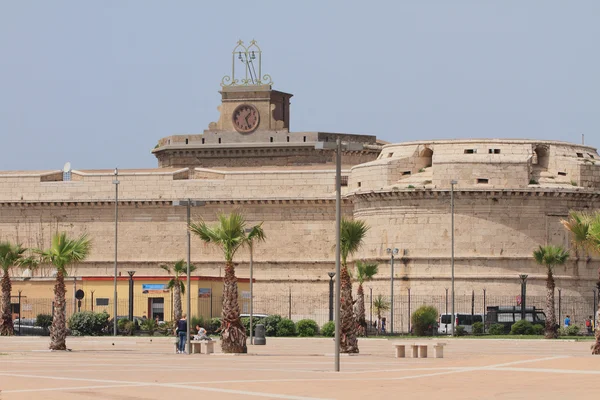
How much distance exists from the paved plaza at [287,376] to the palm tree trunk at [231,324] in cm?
52

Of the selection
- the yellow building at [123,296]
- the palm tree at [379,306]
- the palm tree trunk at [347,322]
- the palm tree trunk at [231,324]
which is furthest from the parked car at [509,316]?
the palm tree trunk at [231,324]

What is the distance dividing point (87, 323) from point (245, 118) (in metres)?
30.2

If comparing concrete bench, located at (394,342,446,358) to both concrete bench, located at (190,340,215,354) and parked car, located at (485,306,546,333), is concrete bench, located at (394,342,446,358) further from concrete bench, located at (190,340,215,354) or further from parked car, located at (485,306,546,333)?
parked car, located at (485,306,546,333)

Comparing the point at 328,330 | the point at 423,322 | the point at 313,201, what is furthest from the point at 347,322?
the point at 313,201

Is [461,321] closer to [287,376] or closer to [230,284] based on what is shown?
[230,284]

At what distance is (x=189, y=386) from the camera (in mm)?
30859

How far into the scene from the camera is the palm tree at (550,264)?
62.2 meters

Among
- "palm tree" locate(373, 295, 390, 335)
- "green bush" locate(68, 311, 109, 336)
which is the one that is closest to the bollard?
"green bush" locate(68, 311, 109, 336)

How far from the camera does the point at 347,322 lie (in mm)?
50094

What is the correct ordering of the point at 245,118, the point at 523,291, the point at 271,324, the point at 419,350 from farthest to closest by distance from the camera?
1. the point at 245,118
2. the point at 523,291
3. the point at 271,324
4. the point at 419,350

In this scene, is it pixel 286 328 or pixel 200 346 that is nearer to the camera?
pixel 200 346

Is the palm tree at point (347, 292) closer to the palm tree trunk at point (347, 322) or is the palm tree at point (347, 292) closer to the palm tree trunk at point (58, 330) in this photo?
the palm tree trunk at point (347, 322)

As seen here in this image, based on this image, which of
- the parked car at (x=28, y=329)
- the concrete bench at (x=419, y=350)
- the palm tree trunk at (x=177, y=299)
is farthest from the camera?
the parked car at (x=28, y=329)

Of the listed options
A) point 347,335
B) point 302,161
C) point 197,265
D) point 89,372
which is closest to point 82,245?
point 347,335
